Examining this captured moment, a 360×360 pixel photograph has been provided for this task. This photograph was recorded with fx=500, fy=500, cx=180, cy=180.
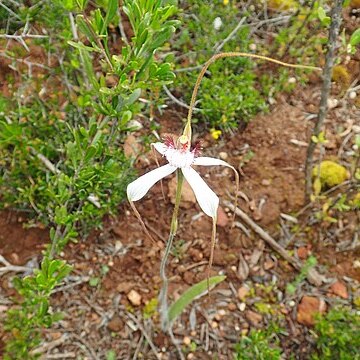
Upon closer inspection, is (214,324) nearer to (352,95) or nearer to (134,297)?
(134,297)

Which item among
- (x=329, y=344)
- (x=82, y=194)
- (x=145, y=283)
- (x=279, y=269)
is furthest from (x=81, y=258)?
(x=329, y=344)

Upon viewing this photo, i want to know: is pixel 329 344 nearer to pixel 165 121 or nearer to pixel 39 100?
pixel 165 121

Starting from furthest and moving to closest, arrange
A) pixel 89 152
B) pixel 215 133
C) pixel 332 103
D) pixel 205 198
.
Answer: pixel 332 103, pixel 215 133, pixel 89 152, pixel 205 198

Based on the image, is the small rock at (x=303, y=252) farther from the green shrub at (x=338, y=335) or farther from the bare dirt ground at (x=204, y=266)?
the green shrub at (x=338, y=335)

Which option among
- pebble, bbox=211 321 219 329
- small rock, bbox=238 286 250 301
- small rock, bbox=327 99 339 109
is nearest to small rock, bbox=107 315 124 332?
pebble, bbox=211 321 219 329

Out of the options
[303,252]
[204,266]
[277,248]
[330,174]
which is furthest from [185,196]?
[330,174]

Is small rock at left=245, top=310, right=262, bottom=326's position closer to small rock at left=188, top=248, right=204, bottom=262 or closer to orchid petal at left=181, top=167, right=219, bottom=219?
small rock at left=188, top=248, right=204, bottom=262
